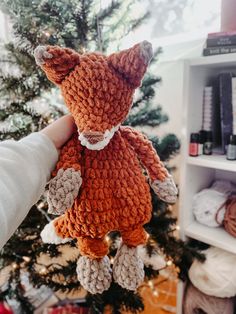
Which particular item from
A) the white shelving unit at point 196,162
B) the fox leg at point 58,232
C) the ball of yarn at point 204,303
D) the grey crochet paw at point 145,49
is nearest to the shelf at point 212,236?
the white shelving unit at point 196,162

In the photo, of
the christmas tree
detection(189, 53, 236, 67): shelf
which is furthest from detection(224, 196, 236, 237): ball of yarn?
detection(189, 53, 236, 67): shelf

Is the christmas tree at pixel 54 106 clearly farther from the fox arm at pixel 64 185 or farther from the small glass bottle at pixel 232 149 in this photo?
the fox arm at pixel 64 185

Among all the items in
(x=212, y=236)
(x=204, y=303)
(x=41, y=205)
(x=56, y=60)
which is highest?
(x=56, y=60)

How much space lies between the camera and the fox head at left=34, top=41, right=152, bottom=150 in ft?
1.20

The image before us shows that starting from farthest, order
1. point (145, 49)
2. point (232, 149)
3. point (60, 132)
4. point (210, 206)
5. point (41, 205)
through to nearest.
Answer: point (210, 206), point (232, 149), point (41, 205), point (60, 132), point (145, 49)

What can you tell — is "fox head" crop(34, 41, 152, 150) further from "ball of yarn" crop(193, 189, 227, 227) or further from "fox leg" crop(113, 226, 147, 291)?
"ball of yarn" crop(193, 189, 227, 227)

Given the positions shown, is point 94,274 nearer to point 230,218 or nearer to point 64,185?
point 64,185

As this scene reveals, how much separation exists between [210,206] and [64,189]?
0.74m

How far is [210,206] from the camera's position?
38.8 inches

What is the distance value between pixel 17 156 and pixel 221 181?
937 millimetres

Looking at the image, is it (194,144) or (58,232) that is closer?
(58,232)

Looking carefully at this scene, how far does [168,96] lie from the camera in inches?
53.6

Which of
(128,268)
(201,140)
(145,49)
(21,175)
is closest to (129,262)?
(128,268)

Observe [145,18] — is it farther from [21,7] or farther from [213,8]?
[213,8]
